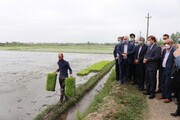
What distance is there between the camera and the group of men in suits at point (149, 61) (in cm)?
637

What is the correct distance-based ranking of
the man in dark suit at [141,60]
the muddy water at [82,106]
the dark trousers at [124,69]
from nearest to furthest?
the muddy water at [82,106], the man in dark suit at [141,60], the dark trousers at [124,69]

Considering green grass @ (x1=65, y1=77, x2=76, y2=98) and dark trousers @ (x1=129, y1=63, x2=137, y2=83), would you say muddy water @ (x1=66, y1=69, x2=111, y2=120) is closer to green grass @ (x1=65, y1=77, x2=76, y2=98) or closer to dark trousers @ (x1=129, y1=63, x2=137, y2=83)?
green grass @ (x1=65, y1=77, x2=76, y2=98)

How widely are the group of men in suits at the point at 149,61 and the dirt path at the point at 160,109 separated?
21cm

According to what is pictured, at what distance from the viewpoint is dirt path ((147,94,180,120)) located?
541cm

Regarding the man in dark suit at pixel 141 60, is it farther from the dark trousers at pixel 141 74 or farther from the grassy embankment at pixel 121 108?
the grassy embankment at pixel 121 108

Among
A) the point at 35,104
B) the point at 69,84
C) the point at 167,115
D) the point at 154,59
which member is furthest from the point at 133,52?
the point at 35,104

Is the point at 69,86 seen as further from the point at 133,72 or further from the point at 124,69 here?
the point at 133,72

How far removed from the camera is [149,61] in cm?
693

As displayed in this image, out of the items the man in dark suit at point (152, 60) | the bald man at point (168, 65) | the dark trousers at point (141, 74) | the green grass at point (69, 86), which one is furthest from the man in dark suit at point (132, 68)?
the green grass at point (69, 86)

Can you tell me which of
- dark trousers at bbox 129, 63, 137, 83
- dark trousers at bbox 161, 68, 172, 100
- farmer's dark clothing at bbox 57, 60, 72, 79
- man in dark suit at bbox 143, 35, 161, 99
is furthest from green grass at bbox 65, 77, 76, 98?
dark trousers at bbox 161, 68, 172, 100

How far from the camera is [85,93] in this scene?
10.3 meters

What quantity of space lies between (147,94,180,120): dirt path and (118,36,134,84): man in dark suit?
2068 mm

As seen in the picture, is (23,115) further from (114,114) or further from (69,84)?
(114,114)

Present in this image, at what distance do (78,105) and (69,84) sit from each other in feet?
3.30
